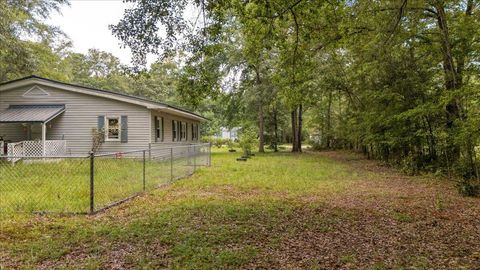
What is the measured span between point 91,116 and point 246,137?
348 inches

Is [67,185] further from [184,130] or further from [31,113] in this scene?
[184,130]

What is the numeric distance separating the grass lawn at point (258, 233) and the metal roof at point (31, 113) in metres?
9.15

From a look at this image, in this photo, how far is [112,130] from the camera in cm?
1603

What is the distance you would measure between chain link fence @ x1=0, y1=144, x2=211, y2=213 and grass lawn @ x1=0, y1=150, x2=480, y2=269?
1.73 feet

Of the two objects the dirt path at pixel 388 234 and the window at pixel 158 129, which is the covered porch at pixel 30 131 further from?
the dirt path at pixel 388 234

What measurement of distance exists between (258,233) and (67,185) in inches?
217

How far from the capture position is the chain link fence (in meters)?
6.07

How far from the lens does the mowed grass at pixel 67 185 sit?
6270mm

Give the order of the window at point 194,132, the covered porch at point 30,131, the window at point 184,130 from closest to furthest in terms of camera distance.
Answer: the covered porch at point 30,131 < the window at point 184,130 < the window at point 194,132

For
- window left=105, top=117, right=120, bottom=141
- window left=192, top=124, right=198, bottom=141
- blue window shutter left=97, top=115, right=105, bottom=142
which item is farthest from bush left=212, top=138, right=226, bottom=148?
blue window shutter left=97, top=115, right=105, bottom=142

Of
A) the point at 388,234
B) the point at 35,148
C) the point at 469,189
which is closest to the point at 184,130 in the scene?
the point at 35,148

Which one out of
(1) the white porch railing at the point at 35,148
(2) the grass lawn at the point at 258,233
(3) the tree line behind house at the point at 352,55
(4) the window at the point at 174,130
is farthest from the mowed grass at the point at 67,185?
(4) the window at the point at 174,130

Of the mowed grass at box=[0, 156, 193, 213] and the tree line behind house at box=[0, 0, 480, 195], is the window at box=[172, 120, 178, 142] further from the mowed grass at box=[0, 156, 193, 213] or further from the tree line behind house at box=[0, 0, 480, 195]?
the mowed grass at box=[0, 156, 193, 213]

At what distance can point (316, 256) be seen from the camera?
3859 mm
